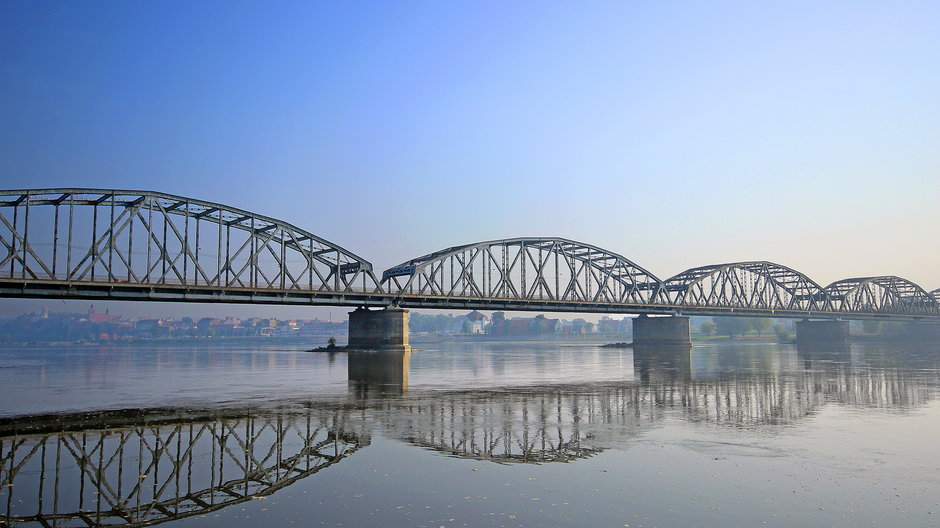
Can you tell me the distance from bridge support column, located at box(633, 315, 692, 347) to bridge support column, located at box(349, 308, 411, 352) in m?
56.8

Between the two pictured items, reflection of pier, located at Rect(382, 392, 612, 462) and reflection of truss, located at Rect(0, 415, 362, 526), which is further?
reflection of pier, located at Rect(382, 392, 612, 462)

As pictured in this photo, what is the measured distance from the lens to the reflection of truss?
11500mm

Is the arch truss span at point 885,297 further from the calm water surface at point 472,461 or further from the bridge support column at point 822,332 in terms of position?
the calm water surface at point 472,461

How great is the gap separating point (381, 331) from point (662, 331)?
203ft

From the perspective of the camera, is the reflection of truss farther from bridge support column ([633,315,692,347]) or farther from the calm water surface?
bridge support column ([633,315,692,347])

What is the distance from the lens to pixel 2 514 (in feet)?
36.5

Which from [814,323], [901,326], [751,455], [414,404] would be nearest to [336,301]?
[414,404]

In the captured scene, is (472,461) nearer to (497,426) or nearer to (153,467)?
(497,426)

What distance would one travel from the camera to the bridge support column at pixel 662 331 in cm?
12600

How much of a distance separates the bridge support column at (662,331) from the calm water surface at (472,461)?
98.6 metres

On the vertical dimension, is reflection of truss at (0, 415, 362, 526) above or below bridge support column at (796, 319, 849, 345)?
above

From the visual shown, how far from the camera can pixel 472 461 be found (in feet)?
50.7

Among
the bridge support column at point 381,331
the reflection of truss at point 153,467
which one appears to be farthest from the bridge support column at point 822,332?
the reflection of truss at point 153,467

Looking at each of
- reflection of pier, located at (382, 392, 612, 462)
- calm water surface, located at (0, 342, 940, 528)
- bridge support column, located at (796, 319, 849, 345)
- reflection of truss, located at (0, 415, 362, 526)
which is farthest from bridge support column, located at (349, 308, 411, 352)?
bridge support column, located at (796, 319, 849, 345)
